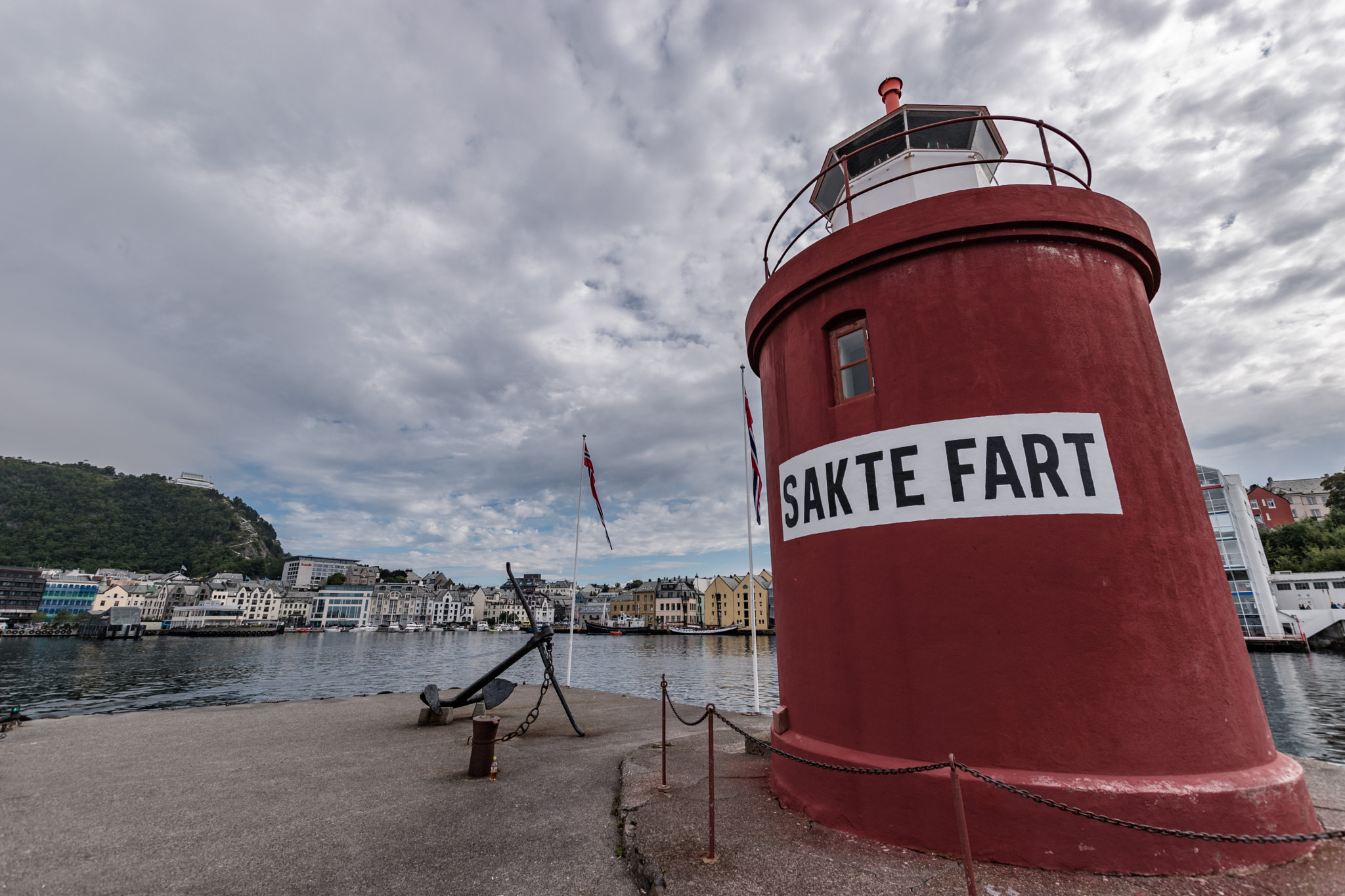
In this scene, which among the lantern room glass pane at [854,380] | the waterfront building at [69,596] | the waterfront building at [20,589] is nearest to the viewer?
the lantern room glass pane at [854,380]

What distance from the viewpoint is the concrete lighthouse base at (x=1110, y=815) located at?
3.97m

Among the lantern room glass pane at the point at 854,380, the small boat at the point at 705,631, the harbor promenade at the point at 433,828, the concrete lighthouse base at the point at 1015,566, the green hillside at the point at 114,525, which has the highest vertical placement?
the green hillside at the point at 114,525

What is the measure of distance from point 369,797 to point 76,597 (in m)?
162

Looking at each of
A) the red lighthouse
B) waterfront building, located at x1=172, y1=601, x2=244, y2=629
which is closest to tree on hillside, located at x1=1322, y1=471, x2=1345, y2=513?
the red lighthouse

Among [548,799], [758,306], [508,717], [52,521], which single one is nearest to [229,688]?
[508,717]

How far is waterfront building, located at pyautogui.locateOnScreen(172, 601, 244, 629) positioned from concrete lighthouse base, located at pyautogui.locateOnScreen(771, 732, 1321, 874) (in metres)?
141

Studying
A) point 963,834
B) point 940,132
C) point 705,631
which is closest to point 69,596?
point 705,631

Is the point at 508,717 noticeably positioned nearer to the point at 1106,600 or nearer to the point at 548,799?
the point at 548,799

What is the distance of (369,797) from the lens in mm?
6246

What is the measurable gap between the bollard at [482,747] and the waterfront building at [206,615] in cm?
13629

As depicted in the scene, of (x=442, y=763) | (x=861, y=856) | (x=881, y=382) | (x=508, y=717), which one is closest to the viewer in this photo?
(x=861, y=856)

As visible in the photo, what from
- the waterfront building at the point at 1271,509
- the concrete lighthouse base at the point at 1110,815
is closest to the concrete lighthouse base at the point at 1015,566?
the concrete lighthouse base at the point at 1110,815

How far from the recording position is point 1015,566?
4668 millimetres

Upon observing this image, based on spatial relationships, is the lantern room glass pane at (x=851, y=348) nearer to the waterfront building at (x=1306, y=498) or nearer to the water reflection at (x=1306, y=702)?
the water reflection at (x=1306, y=702)
